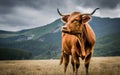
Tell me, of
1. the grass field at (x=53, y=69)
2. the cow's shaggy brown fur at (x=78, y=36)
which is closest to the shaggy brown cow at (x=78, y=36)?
the cow's shaggy brown fur at (x=78, y=36)

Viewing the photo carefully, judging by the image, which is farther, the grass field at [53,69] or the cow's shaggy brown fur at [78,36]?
the grass field at [53,69]

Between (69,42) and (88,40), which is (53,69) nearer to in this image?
(69,42)

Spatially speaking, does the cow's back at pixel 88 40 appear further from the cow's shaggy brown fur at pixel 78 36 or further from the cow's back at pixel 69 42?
the cow's back at pixel 69 42

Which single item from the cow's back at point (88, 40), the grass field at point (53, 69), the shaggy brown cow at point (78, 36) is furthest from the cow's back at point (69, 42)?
the grass field at point (53, 69)

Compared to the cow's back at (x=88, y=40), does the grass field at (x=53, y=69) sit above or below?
below

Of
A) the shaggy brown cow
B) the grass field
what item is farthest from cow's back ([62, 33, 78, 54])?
the grass field

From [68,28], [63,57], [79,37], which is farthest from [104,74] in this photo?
[68,28]

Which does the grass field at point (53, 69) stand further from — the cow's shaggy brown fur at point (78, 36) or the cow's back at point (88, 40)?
the cow's shaggy brown fur at point (78, 36)

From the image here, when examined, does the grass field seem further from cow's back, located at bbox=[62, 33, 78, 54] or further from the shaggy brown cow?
the shaggy brown cow

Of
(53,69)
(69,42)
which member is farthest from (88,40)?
(53,69)

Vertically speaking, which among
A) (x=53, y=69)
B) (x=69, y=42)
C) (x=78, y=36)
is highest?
(x=78, y=36)

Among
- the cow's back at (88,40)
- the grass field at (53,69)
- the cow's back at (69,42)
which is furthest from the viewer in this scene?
the grass field at (53,69)

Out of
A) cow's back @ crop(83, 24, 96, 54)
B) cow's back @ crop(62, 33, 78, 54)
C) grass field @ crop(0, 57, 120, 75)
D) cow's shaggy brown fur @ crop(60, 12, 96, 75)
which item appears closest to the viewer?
cow's shaggy brown fur @ crop(60, 12, 96, 75)

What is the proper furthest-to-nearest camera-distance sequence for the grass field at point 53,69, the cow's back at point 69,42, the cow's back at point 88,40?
the grass field at point 53,69 < the cow's back at point 88,40 < the cow's back at point 69,42
